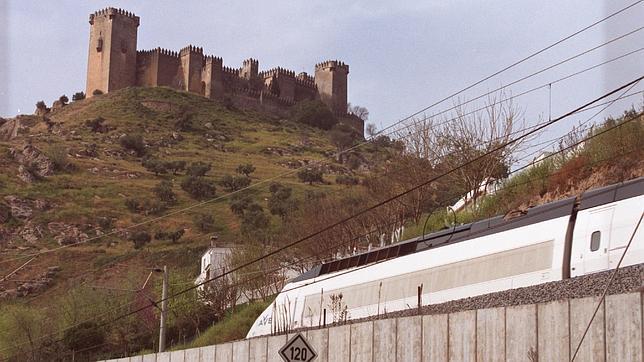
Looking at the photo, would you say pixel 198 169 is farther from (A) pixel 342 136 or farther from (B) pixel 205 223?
(A) pixel 342 136

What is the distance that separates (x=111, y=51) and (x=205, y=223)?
223 ft

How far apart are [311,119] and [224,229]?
224ft

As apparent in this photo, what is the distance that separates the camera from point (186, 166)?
12438 centimetres

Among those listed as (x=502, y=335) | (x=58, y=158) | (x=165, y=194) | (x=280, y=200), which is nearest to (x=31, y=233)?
(x=165, y=194)

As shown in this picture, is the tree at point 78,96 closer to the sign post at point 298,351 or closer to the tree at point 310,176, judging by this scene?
the tree at point 310,176

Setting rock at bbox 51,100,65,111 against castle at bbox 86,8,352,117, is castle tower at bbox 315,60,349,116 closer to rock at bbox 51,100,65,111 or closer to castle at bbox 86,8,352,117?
castle at bbox 86,8,352,117

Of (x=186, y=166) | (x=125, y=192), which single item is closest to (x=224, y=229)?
(x=125, y=192)

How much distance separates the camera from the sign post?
15.5 meters

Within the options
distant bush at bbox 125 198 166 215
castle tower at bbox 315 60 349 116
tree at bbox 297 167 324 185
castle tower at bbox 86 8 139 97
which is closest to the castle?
castle tower at bbox 86 8 139 97

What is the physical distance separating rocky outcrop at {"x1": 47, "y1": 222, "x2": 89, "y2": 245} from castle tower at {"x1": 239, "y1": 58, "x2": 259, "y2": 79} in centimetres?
7835

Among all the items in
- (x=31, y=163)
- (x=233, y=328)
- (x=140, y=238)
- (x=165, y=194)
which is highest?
(x=31, y=163)

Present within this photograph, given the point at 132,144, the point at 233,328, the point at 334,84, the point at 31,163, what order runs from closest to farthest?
1. the point at 233,328
2. the point at 31,163
3. the point at 132,144
4. the point at 334,84

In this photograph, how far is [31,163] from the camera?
113m

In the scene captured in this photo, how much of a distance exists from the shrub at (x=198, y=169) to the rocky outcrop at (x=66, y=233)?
24088 mm
